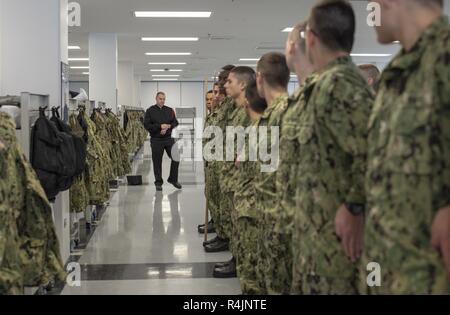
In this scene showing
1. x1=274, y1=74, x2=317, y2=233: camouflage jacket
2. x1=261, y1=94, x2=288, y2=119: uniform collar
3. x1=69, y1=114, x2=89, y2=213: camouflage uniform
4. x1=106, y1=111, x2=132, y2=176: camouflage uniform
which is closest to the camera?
x1=274, y1=74, x2=317, y2=233: camouflage jacket

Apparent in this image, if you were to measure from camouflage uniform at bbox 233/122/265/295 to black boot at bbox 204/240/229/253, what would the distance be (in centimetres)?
195

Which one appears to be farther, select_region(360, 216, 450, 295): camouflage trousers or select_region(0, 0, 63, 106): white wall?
select_region(0, 0, 63, 106): white wall

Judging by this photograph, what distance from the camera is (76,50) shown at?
54.2 feet

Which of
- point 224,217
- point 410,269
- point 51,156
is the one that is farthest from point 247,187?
point 410,269

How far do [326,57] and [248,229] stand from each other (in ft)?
5.24

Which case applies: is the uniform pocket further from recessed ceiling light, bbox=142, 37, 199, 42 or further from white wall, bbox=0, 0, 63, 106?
recessed ceiling light, bbox=142, 37, 199, 42

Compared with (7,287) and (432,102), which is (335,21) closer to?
(432,102)

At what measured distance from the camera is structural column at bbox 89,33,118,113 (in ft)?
40.3

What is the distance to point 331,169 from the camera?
6.89 ft

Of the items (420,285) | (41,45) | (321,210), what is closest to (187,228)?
(41,45)

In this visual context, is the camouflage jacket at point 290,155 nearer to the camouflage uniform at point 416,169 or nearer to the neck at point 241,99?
the camouflage uniform at point 416,169

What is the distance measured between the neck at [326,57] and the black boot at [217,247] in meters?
3.64

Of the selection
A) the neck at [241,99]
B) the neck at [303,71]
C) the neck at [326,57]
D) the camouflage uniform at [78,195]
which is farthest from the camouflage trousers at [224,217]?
the neck at [326,57]

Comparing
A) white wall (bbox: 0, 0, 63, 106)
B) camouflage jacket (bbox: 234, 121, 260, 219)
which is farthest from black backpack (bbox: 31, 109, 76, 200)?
white wall (bbox: 0, 0, 63, 106)
